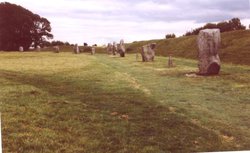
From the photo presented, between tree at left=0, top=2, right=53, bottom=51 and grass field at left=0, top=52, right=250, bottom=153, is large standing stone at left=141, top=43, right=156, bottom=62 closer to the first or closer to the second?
grass field at left=0, top=52, right=250, bottom=153

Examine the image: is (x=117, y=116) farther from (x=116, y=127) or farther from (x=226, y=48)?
(x=226, y=48)

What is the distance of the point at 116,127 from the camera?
8984 mm

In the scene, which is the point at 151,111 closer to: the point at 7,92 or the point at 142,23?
the point at 142,23

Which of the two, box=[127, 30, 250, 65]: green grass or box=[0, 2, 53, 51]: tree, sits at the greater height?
box=[0, 2, 53, 51]: tree

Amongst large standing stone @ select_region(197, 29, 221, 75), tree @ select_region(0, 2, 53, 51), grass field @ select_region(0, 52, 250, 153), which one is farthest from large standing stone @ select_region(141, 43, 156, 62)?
tree @ select_region(0, 2, 53, 51)

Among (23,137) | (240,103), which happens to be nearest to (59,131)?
(23,137)

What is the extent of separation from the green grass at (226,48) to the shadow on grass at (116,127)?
14528 millimetres

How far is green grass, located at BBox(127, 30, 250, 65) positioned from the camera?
1014 inches

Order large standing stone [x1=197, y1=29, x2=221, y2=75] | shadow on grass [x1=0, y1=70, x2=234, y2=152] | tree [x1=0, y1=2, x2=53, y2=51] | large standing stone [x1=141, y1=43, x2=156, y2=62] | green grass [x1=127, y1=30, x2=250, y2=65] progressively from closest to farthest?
shadow on grass [x1=0, y1=70, x2=234, y2=152] < tree [x1=0, y1=2, x2=53, y2=51] < large standing stone [x1=197, y1=29, x2=221, y2=75] < green grass [x1=127, y1=30, x2=250, y2=65] < large standing stone [x1=141, y1=43, x2=156, y2=62]

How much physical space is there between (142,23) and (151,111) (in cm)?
202

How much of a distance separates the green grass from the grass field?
38.2 ft

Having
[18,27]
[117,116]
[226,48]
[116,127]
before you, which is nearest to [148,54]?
[226,48]

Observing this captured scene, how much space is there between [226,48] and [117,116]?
19.6 metres

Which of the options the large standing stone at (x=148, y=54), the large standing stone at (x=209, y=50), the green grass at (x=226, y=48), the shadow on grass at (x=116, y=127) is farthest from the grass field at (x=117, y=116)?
the large standing stone at (x=148, y=54)
